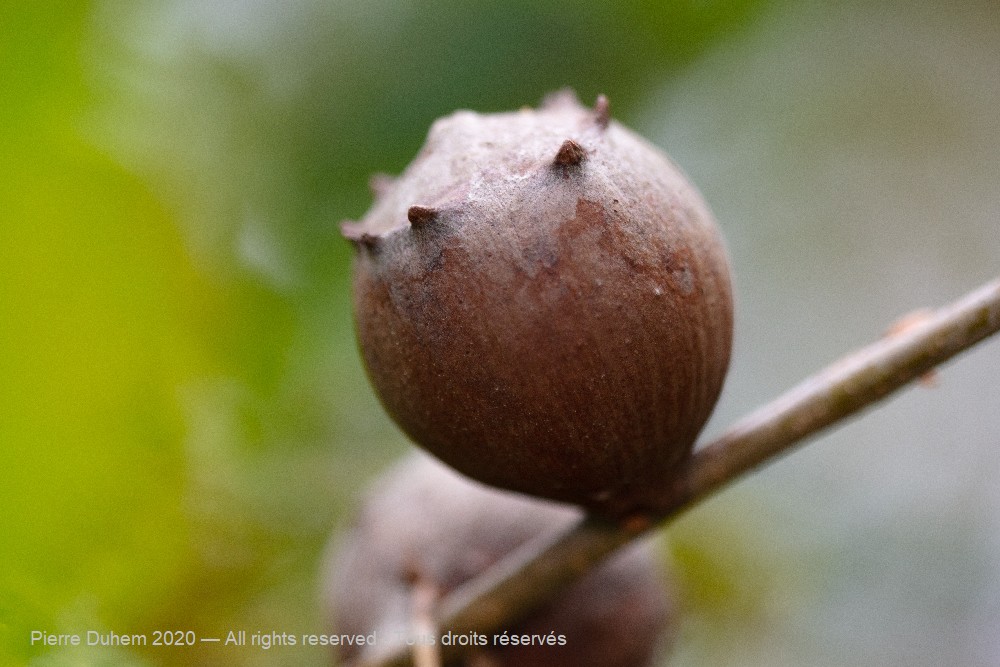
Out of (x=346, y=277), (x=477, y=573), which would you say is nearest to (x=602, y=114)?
(x=477, y=573)

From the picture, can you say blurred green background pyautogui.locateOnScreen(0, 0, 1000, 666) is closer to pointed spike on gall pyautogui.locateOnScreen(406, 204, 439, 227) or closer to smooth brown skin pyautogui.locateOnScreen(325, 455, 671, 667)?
smooth brown skin pyautogui.locateOnScreen(325, 455, 671, 667)

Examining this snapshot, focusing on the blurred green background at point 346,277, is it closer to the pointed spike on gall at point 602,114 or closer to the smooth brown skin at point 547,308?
the smooth brown skin at point 547,308

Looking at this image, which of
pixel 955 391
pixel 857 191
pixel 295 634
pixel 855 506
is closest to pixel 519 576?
pixel 295 634

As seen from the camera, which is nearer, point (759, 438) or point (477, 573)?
point (759, 438)

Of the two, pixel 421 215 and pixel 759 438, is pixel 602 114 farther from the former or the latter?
pixel 759 438

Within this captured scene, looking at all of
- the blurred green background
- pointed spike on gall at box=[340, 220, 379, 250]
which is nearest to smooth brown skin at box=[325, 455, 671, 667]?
the blurred green background

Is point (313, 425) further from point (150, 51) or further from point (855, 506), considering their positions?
point (855, 506)

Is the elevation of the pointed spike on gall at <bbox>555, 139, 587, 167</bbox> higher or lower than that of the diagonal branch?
higher
